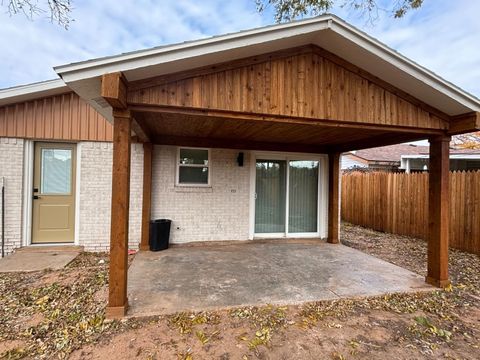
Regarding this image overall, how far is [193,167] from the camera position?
6586mm

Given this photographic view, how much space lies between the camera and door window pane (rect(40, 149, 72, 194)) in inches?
229


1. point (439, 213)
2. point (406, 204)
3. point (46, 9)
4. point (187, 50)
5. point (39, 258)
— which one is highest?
point (46, 9)

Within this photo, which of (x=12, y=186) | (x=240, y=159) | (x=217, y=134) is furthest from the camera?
(x=240, y=159)

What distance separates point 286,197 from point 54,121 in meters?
5.58

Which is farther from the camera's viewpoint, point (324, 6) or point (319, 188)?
point (319, 188)

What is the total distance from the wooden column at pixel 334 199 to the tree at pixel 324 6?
129 inches

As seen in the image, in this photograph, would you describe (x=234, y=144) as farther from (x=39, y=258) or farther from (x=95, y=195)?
(x=39, y=258)

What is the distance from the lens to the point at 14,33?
6.28 metres

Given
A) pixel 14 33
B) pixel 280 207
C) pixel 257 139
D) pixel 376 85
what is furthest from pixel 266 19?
pixel 14 33

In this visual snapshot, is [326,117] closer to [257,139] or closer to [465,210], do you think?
[257,139]

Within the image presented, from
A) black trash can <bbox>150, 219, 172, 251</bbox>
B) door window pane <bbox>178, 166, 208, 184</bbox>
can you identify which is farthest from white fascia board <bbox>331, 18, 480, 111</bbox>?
black trash can <bbox>150, 219, 172, 251</bbox>

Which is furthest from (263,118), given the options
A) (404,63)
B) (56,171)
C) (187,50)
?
(56,171)

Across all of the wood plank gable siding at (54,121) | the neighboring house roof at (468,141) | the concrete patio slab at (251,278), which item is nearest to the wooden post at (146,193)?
the concrete patio slab at (251,278)

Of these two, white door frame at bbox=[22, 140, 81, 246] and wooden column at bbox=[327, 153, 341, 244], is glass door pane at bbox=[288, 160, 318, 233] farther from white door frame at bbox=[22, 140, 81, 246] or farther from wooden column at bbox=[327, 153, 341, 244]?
white door frame at bbox=[22, 140, 81, 246]
